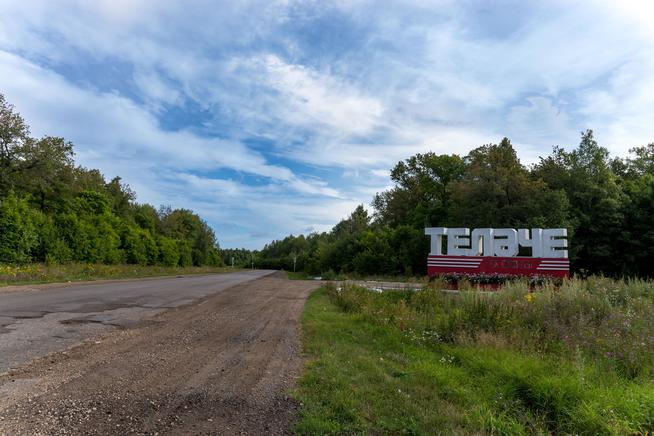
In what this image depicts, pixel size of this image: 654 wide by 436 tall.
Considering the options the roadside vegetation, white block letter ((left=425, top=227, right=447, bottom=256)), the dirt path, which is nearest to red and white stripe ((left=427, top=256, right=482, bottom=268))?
white block letter ((left=425, top=227, right=447, bottom=256))

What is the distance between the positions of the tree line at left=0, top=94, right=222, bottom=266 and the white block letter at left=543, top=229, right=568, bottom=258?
31659mm

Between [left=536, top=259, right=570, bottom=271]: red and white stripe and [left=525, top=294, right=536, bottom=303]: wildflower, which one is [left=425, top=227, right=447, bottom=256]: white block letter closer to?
[left=536, top=259, right=570, bottom=271]: red and white stripe

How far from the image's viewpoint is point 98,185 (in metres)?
57.0

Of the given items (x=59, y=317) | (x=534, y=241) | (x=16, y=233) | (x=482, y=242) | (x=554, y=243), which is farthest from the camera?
(x=482, y=242)

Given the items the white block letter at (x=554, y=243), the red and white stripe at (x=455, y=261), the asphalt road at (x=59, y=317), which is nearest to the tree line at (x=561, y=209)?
the white block letter at (x=554, y=243)

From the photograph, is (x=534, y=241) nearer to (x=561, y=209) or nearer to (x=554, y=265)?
(x=554, y=265)

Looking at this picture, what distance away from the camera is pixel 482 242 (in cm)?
2781

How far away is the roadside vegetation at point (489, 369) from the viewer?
4.56 meters

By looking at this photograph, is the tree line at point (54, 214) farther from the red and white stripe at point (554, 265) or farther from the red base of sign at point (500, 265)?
the red and white stripe at point (554, 265)

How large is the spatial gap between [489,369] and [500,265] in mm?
21723

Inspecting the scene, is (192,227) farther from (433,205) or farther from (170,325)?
(170,325)

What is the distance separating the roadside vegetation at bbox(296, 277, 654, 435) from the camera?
4559mm

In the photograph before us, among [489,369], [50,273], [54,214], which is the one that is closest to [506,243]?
[489,369]

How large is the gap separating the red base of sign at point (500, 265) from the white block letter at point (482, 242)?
461 millimetres
